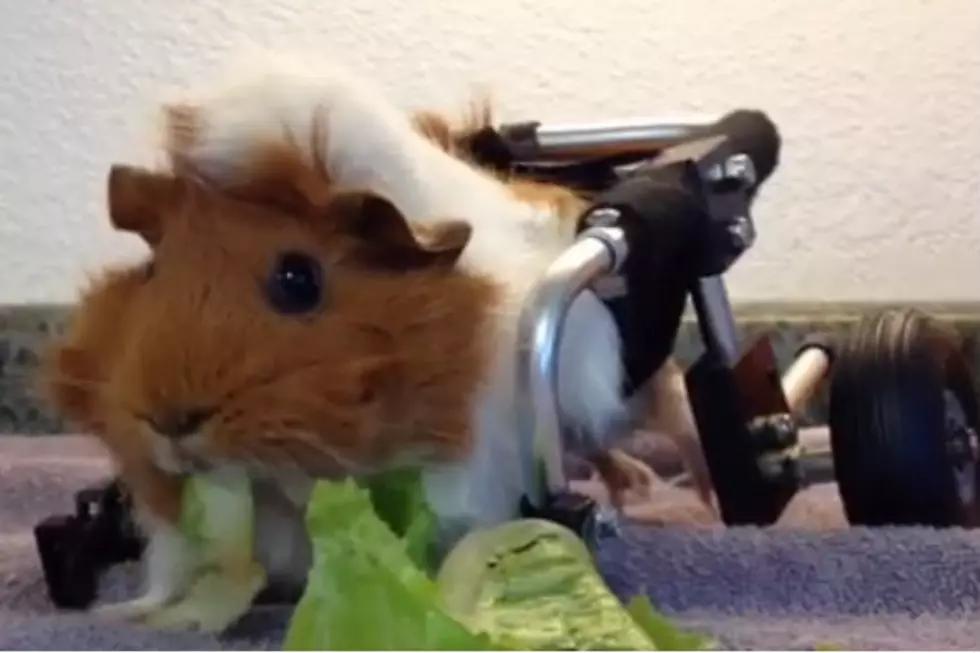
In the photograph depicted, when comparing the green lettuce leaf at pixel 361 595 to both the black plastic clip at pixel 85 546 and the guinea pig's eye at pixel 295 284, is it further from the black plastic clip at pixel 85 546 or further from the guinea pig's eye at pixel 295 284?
the black plastic clip at pixel 85 546

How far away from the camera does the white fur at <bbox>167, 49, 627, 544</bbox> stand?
68 centimetres

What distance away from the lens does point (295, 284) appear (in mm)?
667

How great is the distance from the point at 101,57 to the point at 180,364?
2.74 ft

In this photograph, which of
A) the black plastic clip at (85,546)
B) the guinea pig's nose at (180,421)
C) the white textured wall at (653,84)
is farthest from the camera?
the white textured wall at (653,84)

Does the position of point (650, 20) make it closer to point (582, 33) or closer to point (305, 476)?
point (582, 33)

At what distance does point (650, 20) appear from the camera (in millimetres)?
1389

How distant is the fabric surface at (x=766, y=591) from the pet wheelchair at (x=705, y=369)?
3cm

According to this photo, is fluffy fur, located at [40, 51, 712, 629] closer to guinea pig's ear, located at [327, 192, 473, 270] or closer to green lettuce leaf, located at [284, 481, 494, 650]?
guinea pig's ear, located at [327, 192, 473, 270]

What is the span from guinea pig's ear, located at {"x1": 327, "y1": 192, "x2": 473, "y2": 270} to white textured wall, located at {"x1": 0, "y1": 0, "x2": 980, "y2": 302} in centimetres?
73

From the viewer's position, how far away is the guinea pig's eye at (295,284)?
67 cm

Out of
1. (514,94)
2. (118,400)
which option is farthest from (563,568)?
(514,94)

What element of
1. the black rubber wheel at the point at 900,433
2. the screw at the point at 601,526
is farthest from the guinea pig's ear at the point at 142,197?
the black rubber wheel at the point at 900,433

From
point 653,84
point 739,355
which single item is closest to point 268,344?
point 739,355

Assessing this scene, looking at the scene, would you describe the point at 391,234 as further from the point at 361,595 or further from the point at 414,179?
the point at 361,595
